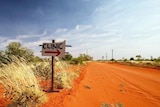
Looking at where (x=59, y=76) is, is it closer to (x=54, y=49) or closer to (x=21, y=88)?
(x=54, y=49)

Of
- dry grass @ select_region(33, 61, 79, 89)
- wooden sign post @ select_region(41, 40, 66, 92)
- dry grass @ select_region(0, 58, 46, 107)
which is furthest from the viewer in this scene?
dry grass @ select_region(33, 61, 79, 89)

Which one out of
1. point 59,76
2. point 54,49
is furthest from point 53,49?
point 59,76

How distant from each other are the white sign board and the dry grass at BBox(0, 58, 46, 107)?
88.7 inches

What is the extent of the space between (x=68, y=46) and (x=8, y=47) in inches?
637

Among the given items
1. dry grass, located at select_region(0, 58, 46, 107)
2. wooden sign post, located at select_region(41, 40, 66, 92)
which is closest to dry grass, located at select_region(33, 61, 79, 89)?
wooden sign post, located at select_region(41, 40, 66, 92)

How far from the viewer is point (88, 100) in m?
9.32

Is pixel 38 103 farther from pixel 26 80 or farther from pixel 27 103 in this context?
pixel 26 80

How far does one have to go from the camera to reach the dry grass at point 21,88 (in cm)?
731

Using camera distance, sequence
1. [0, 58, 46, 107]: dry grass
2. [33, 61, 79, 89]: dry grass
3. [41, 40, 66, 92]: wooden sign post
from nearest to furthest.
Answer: [0, 58, 46, 107]: dry grass
[41, 40, 66, 92]: wooden sign post
[33, 61, 79, 89]: dry grass

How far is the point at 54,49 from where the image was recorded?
10.8 metres

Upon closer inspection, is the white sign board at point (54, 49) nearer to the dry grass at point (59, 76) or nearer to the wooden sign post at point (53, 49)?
the wooden sign post at point (53, 49)

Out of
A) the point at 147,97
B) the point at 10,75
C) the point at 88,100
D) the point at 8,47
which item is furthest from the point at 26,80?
the point at 8,47

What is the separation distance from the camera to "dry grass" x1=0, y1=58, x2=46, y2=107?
7306 mm

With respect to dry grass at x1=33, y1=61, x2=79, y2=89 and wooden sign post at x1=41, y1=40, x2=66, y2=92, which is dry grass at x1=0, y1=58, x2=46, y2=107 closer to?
wooden sign post at x1=41, y1=40, x2=66, y2=92
